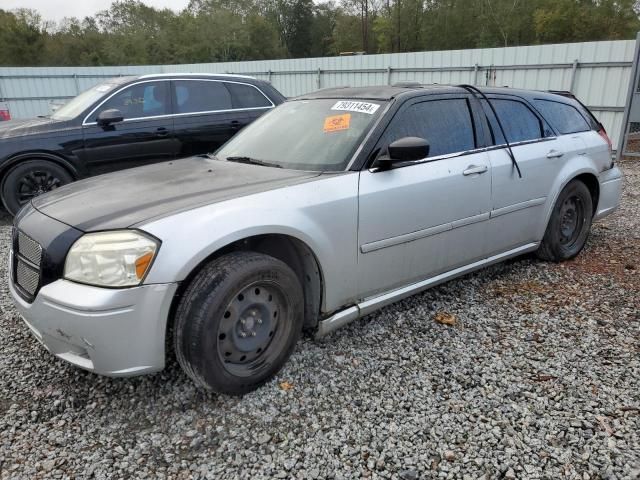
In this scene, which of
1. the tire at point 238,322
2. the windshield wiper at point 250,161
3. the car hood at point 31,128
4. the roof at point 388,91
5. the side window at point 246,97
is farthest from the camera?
the side window at point 246,97

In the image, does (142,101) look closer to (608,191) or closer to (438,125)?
(438,125)

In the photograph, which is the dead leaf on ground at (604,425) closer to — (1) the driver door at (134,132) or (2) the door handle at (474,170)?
(2) the door handle at (474,170)

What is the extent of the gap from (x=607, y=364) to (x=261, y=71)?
632 inches

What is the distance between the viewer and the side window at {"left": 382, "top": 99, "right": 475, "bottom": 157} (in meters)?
3.23

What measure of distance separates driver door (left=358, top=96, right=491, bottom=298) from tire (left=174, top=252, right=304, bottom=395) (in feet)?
1.82

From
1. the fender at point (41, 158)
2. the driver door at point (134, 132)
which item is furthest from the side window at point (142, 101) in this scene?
the fender at point (41, 158)

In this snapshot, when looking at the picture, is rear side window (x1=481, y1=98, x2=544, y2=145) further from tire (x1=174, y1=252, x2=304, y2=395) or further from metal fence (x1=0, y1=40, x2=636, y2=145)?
metal fence (x1=0, y1=40, x2=636, y2=145)

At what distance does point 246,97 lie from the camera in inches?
276

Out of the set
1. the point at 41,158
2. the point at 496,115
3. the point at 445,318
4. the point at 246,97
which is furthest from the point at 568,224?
Answer: the point at 41,158

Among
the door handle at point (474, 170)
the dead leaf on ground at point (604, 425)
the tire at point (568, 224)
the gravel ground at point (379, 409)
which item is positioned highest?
the door handle at point (474, 170)

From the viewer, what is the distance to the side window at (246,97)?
6.92m

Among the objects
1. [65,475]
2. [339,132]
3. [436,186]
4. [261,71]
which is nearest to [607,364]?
[436,186]

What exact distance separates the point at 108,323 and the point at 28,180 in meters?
4.60

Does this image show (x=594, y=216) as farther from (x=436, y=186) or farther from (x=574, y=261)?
(x=436, y=186)
